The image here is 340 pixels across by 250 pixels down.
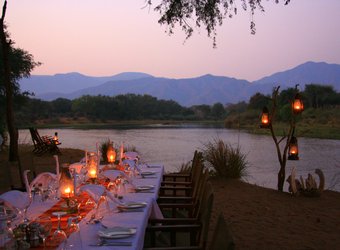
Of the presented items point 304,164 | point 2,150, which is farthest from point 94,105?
point 304,164

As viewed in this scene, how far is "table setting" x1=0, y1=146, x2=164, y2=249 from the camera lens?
2.56 metres

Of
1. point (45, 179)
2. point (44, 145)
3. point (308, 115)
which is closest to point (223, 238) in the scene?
point (45, 179)

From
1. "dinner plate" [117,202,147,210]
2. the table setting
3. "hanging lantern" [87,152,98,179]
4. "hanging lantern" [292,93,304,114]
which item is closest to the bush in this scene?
"hanging lantern" [292,93,304,114]

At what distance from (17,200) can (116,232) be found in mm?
814

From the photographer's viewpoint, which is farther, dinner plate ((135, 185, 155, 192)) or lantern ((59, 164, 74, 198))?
dinner plate ((135, 185, 155, 192))

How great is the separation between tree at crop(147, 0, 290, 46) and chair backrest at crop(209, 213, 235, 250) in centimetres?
381

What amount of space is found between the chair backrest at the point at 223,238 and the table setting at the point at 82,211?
569mm

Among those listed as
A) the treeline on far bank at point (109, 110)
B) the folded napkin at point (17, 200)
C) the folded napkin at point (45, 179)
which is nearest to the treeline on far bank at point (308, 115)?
the treeline on far bank at point (109, 110)

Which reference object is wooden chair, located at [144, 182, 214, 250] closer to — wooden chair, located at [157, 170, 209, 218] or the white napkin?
the white napkin

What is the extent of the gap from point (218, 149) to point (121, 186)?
4.70 m

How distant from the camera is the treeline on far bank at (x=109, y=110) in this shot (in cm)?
4450

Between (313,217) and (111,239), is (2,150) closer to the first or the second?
(313,217)

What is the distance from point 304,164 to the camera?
41.5 ft

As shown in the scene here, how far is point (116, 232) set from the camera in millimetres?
2762
